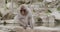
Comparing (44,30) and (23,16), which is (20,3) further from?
(44,30)

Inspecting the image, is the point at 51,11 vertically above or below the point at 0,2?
below

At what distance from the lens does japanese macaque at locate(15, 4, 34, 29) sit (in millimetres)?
1395

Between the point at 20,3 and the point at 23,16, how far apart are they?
15 centimetres

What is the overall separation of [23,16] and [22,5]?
0.39 ft

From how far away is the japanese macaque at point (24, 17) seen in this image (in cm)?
139

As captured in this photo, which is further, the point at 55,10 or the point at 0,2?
the point at 0,2

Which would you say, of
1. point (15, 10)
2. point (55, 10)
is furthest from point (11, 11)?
point (55, 10)

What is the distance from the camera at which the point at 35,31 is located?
138 centimetres

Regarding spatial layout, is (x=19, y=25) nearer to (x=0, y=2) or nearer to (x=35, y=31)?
(x=35, y=31)

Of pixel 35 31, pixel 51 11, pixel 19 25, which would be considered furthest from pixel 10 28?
pixel 51 11

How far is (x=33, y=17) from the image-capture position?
4.55ft

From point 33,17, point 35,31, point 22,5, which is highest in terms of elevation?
point 22,5

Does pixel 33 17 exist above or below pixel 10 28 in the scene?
above

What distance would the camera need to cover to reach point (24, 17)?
4.64 ft
